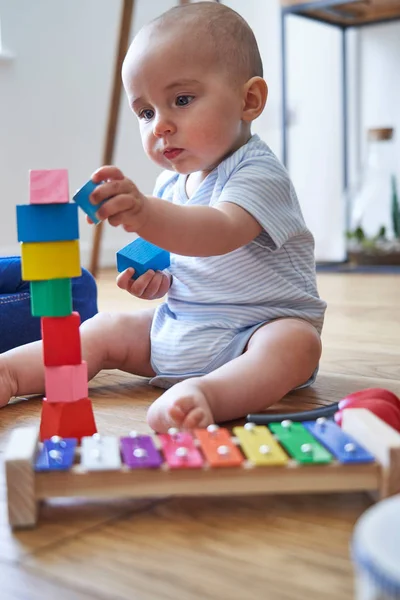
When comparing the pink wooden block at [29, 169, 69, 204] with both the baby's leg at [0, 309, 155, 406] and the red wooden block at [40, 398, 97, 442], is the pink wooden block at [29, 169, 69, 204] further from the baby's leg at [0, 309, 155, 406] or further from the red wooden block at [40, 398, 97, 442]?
the baby's leg at [0, 309, 155, 406]

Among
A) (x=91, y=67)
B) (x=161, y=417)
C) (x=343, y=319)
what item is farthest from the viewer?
(x=91, y=67)

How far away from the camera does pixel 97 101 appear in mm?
2982

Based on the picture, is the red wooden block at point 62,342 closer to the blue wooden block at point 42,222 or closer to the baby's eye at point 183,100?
the blue wooden block at point 42,222

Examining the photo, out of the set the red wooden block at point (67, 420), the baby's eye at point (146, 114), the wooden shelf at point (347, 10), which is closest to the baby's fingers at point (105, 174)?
the red wooden block at point (67, 420)

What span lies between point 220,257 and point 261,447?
0.43 metres

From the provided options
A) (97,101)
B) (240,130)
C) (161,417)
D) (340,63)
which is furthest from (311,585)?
(340,63)

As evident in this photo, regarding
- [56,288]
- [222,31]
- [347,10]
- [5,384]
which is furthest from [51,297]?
[347,10]

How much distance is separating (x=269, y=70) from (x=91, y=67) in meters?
0.83

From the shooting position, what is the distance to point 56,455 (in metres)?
0.64

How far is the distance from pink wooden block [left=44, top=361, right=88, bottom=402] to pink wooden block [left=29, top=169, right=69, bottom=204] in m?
0.17

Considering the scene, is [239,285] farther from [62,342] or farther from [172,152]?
[62,342]

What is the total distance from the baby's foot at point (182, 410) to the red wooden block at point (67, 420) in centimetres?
7

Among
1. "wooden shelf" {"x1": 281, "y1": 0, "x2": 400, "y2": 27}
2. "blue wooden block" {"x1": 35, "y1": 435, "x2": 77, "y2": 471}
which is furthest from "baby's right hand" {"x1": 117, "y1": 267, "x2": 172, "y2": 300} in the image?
"wooden shelf" {"x1": 281, "y1": 0, "x2": 400, "y2": 27}

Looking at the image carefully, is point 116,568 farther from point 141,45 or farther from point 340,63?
point 340,63
